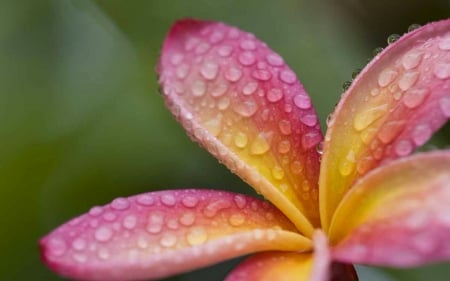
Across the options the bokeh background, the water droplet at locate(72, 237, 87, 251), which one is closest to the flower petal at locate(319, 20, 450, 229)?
the water droplet at locate(72, 237, 87, 251)

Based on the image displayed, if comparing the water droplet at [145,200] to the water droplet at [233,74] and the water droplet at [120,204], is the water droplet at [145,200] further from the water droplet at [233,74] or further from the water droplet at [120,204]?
the water droplet at [233,74]

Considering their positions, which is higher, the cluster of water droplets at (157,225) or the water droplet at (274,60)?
the water droplet at (274,60)

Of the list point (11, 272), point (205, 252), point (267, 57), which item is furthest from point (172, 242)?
point (11, 272)

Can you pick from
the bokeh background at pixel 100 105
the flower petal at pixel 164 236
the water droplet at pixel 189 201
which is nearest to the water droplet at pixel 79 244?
the flower petal at pixel 164 236

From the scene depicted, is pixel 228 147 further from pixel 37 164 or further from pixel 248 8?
pixel 248 8

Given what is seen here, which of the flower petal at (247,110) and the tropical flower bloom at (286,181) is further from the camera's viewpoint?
the flower petal at (247,110)

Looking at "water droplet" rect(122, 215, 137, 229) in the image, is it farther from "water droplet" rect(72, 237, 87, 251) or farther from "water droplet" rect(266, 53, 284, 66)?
"water droplet" rect(266, 53, 284, 66)
